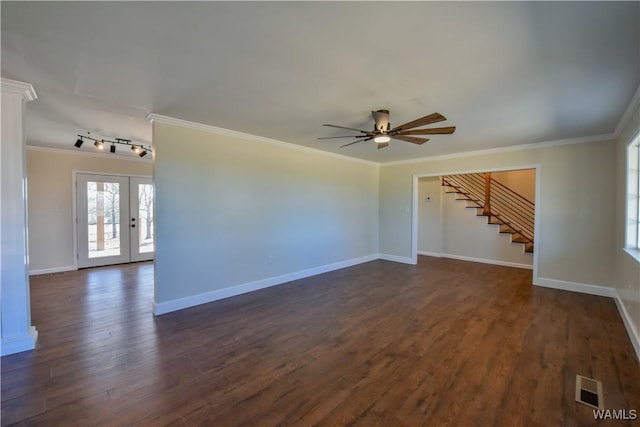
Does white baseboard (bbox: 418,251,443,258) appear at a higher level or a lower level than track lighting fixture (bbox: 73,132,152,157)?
lower

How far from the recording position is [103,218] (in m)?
6.29

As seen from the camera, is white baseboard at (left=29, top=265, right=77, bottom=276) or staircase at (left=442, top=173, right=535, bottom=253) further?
staircase at (left=442, top=173, right=535, bottom=253)

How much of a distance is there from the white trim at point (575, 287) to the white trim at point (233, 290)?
367 cm

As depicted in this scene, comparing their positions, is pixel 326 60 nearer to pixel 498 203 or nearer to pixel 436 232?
pixel 436 232

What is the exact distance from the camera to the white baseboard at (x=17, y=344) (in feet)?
8.41

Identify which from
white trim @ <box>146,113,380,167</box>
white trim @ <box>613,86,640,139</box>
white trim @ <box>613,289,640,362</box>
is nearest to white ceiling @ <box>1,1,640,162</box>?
white trim @ <box>613,86,640,139</box>

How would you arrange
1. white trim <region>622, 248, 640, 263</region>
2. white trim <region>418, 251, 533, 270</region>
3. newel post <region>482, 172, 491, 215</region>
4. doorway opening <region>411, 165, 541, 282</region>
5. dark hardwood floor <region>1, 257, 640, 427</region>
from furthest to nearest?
newel post <region>482, 172, 491, 215</region> < doorway opening <region>411, 165, 541, 282</region> < white trim <region>418, 251, 533, 270</region> < white trim <region>622, 248, 640, 263</region> < dark hardwood floor <region>1, 257, 640, 427</region>

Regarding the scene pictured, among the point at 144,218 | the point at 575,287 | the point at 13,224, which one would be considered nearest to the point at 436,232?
the point at 575,287

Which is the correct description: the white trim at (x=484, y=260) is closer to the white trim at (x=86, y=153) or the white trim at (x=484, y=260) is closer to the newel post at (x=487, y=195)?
the newel post at (x=487, y=195)

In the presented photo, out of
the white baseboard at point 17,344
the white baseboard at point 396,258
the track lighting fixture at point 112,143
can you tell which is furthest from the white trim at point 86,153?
the white baseboard at point 396,258

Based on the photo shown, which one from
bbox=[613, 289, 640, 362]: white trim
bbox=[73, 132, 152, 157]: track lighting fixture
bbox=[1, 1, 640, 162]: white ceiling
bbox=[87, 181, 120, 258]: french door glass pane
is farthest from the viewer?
bbox=[87, 181, 120, 258]: french door glass pane

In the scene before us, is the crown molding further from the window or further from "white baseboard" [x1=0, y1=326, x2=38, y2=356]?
the window

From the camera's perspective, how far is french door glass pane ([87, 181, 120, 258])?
614cm

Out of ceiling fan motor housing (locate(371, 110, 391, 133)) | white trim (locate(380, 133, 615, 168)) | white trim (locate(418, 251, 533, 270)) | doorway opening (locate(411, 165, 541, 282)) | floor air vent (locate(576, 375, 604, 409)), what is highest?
white trim (locate(380, 133, 615, 168))
